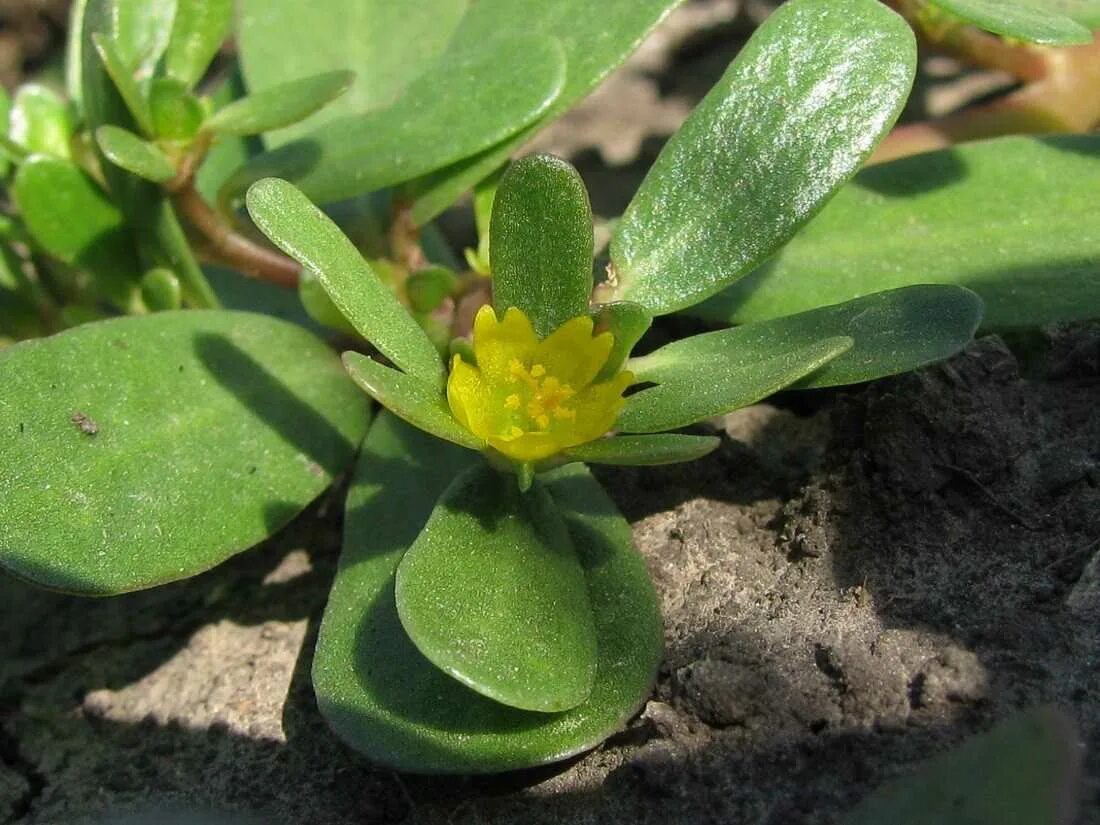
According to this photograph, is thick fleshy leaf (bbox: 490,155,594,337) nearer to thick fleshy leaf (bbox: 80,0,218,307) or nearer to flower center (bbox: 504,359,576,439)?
flower center (bbox: 504,359,576,439)

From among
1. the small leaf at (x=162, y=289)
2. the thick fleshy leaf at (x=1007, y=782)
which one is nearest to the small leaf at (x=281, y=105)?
the small leaf at (x=162, y=289)

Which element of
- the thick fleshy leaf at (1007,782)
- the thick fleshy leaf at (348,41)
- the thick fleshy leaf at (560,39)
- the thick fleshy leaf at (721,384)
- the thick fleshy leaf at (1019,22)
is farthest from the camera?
the thick fleshy leaf at (348,41)

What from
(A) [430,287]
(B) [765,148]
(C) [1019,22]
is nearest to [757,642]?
(B) [765,148]

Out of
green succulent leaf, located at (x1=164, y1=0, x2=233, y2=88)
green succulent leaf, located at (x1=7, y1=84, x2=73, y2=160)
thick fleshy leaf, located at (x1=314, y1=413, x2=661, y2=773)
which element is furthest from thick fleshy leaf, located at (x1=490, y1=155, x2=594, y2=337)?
green succulent leaf, located at (x1=7, y1=84, x2=73, y2=160)

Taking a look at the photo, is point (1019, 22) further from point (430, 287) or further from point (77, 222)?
point (77, 222)

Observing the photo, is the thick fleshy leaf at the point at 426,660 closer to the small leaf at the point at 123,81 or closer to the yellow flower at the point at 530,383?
the yellow flower at the point at 530,383

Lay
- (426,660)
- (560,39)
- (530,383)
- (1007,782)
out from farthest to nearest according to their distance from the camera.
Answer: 1. (560,39)
2. (530,383)
3. (426,660)
4. (1007,782)

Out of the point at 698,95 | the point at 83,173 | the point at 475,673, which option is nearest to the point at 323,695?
the point at 475,673

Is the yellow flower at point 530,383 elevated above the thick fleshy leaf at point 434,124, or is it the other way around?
the thick fleshy leaf at point 434,124
